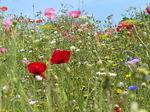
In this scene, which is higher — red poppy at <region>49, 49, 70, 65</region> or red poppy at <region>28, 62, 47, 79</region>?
red poppy at <region>49, 49, 70, 65</region>

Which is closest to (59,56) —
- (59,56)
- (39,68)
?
(59,56)

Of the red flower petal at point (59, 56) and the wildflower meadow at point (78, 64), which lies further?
the wildflower meadow at point (78, 64)

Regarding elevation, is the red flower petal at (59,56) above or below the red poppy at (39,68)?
above

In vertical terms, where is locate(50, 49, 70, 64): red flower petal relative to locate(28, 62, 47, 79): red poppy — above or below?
above

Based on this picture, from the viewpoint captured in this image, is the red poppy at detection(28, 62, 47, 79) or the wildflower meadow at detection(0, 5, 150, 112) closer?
the red poppy at detection(28, 62, 47, 79)

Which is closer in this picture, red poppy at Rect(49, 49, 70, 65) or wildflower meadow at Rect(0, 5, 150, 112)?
red poppy at Rect(49, 49, 70, 65)

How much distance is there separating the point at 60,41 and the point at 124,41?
2.52ft

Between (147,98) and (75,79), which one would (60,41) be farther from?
(147,98)

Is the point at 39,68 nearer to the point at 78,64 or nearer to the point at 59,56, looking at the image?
the point at 59,56

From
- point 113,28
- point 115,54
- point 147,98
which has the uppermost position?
point 113,28

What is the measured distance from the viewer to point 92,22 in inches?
159

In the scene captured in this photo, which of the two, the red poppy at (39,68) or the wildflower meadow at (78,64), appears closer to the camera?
the red poppy at (39,68)

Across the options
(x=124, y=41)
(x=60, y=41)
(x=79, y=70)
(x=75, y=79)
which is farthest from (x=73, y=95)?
(x=124, y=41)

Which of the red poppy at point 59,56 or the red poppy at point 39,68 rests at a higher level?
the red poppy at point 59,56
